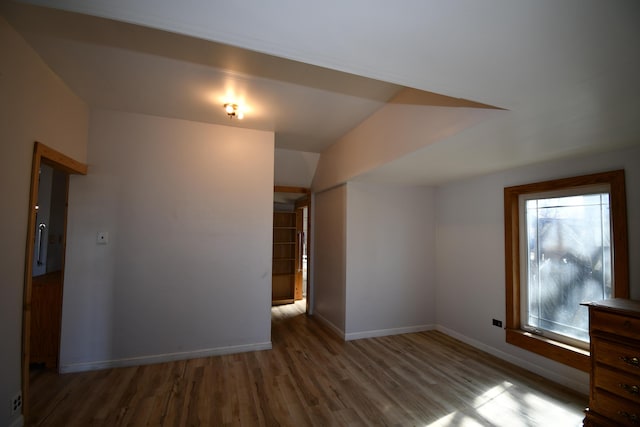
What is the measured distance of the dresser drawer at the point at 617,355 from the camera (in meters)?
1.88

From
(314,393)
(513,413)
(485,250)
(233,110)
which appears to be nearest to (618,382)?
(513,413)

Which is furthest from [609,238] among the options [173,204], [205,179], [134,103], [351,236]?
[134,103]

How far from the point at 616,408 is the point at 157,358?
12.9ft

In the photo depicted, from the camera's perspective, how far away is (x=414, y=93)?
255 cm

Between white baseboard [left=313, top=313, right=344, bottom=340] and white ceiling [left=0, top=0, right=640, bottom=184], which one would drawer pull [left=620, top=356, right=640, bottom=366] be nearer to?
white ceiling [left=0, top=0, right=640, bottom=184]

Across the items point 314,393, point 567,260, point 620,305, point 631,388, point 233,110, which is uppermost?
point 233,110

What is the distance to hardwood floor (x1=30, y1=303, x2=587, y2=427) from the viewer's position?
88.2 inches

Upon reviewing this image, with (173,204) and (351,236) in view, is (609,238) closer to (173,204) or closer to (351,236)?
(351,236)

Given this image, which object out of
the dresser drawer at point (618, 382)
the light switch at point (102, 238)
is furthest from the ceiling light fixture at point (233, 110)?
the dresser drawer at point (618, 382)

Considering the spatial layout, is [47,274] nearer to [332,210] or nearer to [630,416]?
[332,210]

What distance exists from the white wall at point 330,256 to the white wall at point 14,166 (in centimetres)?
312

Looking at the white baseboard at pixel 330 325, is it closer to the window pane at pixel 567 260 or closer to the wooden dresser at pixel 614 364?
the window pane at pixel 567 260

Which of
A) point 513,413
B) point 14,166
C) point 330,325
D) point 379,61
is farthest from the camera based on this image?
point 330,325

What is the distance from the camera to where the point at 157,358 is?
3.19 metres
